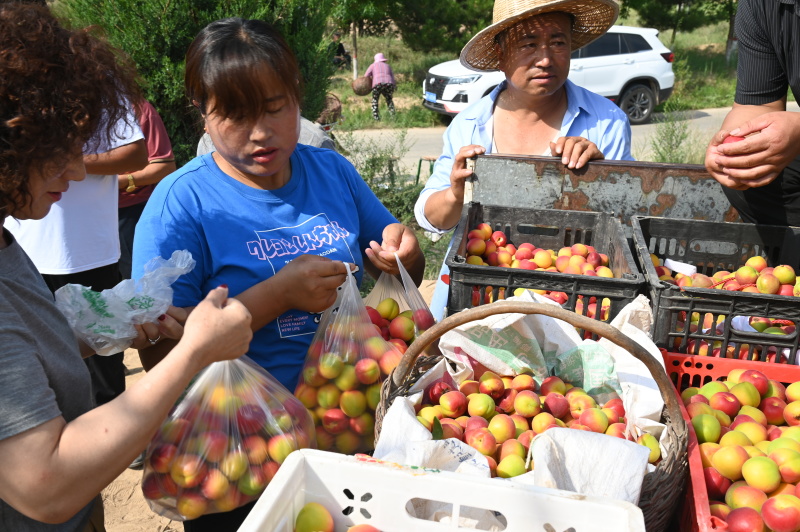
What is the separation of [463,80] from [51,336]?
12755mm

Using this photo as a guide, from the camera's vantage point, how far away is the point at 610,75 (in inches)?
525

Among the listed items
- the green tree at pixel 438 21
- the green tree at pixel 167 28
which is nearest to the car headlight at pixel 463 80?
the green tree at pixel 438 21

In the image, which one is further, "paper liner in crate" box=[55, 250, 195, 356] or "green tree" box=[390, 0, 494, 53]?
"green tree" box=[390, 0, 494, 53]

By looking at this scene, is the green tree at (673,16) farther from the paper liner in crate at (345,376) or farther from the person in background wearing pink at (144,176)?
the paper liner in crate at (345,376)

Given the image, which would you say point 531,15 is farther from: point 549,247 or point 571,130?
point 549,247

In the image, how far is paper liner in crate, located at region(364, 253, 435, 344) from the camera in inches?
78.5

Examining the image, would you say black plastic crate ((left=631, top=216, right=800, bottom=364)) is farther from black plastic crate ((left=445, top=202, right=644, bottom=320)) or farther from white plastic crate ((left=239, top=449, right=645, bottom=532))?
white plastic crate ((left=239, top=449, right=645, bottom=532))

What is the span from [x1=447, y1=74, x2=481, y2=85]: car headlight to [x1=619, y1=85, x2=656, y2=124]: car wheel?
3347 mm

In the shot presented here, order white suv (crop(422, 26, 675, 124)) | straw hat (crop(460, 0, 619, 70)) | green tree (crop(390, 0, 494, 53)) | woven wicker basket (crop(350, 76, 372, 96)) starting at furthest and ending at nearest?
green tree (crop(390, 0, 494, 53))
woven wicker basket (crop(350, 76, 372, 96))
white suv (crop(422, 26, 675, 124))
straw hat (crop(460, 0, 619, 70))

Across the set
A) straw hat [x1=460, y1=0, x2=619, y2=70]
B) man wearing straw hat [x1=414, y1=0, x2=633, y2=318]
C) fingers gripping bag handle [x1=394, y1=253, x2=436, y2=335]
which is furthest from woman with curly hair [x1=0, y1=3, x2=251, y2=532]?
straw hat [x1=460, y1=0, x2=619, y2=70]

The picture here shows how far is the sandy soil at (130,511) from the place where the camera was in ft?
10.1

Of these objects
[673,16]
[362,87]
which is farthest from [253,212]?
[673,16]

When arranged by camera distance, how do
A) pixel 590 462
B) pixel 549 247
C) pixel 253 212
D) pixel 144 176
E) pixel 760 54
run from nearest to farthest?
1. pixel 590 462
2. pixel 253 212
3. pixel 760 54
4. pixel 549 247
5. pixel 144 176

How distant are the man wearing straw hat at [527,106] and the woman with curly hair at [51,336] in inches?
62.7
